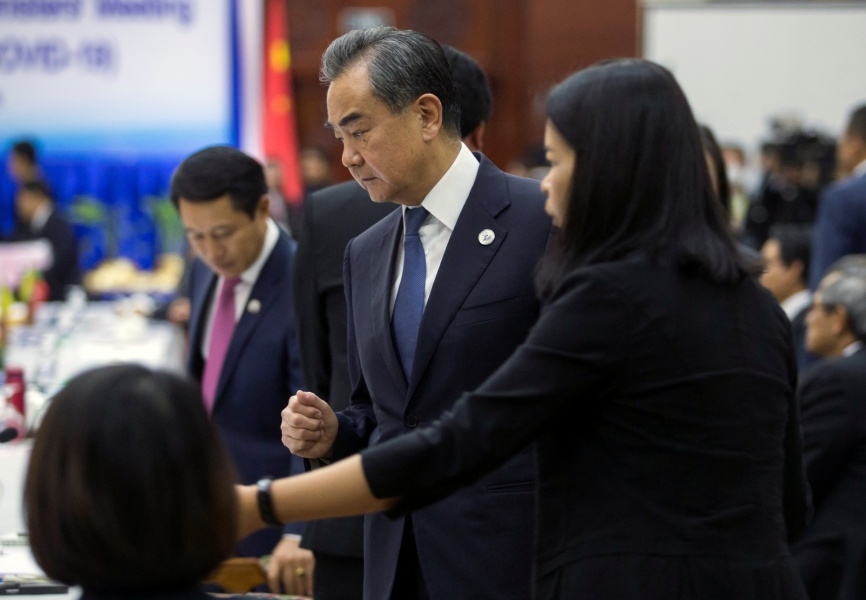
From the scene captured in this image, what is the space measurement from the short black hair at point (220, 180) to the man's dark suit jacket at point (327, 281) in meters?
0.47

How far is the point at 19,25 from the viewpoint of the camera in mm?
9055

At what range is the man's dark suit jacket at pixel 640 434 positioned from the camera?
140 cm

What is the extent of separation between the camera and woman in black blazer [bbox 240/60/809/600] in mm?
1402

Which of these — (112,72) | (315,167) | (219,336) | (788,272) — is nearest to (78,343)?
(219,336)

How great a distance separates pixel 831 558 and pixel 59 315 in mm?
4745

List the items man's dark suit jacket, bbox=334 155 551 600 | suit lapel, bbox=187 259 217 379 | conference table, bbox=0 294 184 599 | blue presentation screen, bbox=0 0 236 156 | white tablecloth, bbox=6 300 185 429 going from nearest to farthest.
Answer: man's dark suit jacket, bbox=334 155 551 600
suit lapel, bbox=187 259 217 379
conference table, bbox=0 294 184 599
white tablecloth, bbox=6 300 185 429
blue presentation screen, bbox=0 0 236 156

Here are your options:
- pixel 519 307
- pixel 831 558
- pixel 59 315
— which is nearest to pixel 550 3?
pixel 59 315

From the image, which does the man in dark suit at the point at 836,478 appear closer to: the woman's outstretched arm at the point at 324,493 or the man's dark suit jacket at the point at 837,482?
the man's dark suit jacket at the point at 837,482

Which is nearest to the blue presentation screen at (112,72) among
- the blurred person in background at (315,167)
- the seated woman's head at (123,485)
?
the blurred person in background at (315,167)

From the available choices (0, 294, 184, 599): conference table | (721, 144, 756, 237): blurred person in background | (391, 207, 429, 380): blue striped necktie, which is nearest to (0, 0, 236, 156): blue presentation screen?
(0, 294, 184, 599): conference table

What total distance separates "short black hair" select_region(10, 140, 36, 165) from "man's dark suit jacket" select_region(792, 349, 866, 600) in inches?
268

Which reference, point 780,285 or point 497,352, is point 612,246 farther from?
point 780,285

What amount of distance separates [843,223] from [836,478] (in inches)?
73.6

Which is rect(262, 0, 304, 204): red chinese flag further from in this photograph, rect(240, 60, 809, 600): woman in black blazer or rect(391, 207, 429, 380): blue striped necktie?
rect(240, 60, 809, 600): woman in black blazer
